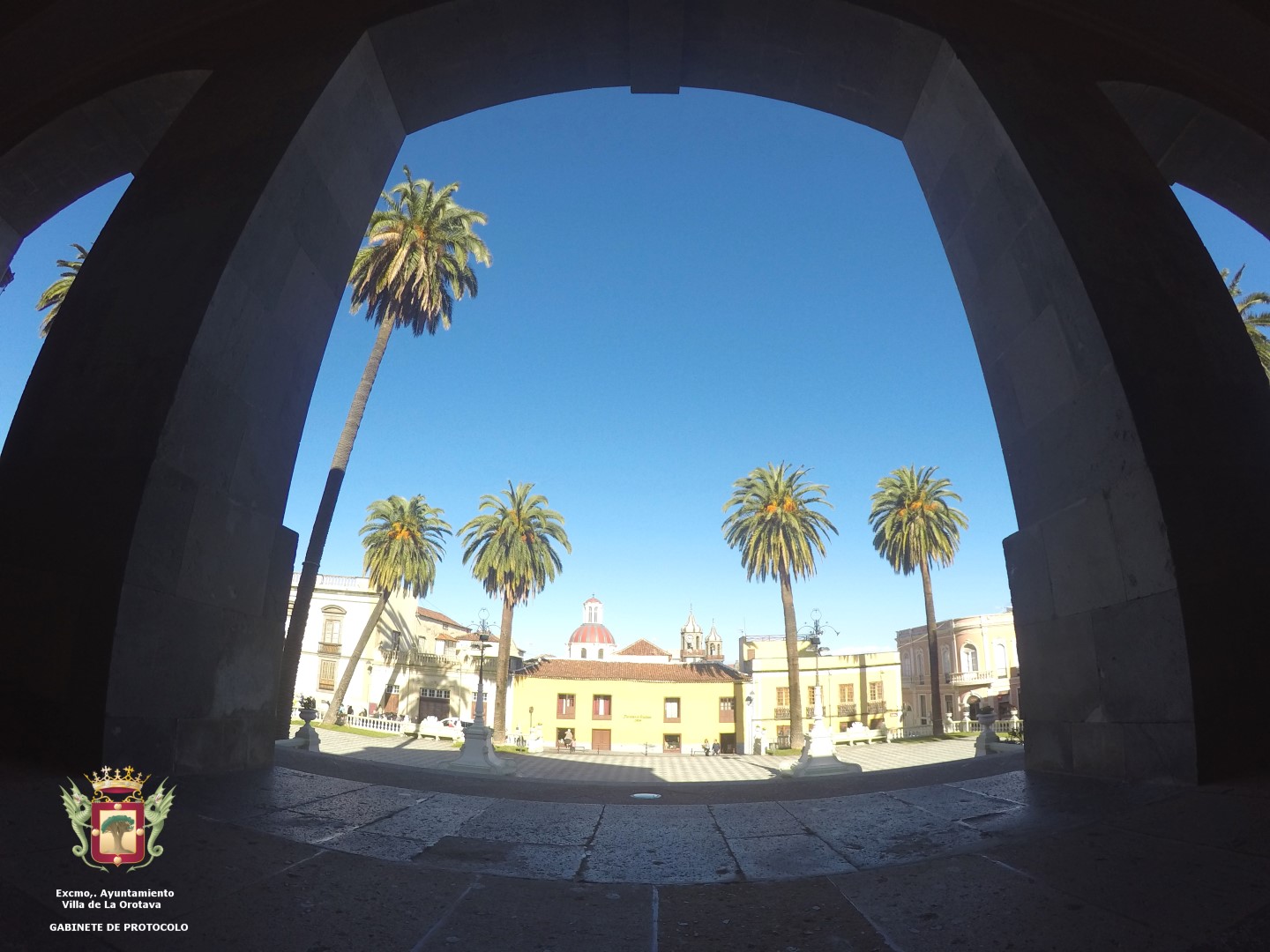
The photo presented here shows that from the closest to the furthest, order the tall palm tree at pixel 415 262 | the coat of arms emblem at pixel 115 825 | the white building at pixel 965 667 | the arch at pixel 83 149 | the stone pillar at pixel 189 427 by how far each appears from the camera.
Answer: the coat of arms emblem at pixel 115 825, the stone pillar at pixel 189 427, the arch at pixel 83 149, the tall palm tree at pixel 415 262, the white building at pixel 965 667

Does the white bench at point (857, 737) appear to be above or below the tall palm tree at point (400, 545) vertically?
below

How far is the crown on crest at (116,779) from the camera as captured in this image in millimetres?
2887

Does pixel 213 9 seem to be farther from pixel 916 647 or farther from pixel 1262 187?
pixel 916 647

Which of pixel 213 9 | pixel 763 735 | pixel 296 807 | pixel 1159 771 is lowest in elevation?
pixel 763 735

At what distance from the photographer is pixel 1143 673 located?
12.1ft

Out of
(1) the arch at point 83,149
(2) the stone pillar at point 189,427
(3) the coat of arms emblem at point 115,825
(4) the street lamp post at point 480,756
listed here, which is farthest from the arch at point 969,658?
(3) the coat of arms emblem at point 115,825

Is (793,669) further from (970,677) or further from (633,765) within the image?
(970,677)

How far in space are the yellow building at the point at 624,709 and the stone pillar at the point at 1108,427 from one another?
185 feet

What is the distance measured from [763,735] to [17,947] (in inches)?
2611

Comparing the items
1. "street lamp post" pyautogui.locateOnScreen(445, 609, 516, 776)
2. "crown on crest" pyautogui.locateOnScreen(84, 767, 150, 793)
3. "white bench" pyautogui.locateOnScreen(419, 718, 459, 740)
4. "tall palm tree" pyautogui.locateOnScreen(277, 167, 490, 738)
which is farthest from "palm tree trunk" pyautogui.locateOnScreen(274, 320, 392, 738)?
"white bench" pyautogui.locateOnScreen(419, 718, 459, 740)

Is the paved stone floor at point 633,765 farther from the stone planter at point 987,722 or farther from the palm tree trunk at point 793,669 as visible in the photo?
the palm tree trunk at point 793,669

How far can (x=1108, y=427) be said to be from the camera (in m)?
4.01

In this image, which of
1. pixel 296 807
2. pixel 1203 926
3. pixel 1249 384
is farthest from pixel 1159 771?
pixel 296 807

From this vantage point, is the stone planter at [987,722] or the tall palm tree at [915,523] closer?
the stone planter at [987,722]
